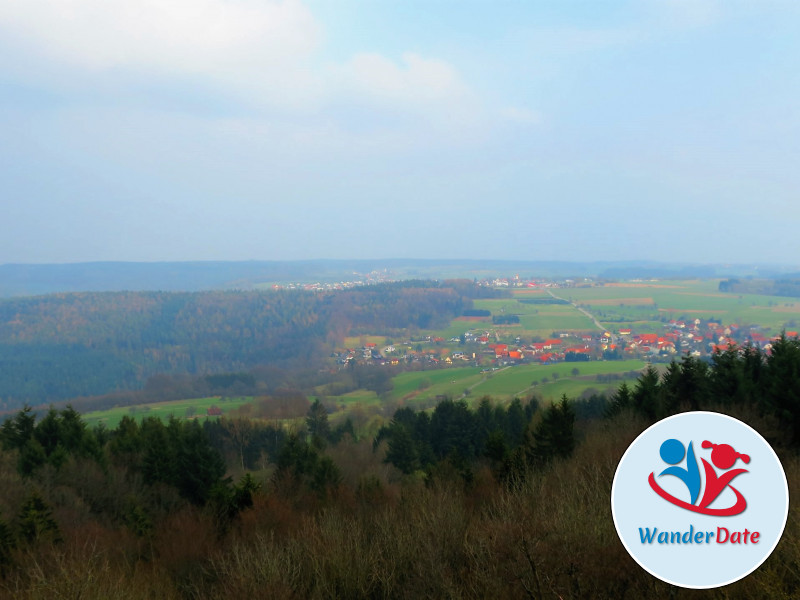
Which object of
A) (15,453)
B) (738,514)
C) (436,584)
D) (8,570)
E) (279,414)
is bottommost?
(279,414)

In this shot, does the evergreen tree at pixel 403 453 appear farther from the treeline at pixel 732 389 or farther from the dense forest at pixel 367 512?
the treeline at pixel 732 389

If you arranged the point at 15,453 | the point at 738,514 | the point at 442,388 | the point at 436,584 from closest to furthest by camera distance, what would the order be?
the point at 738,514
the point at 436,584
the point at 15,453
the point at 442,388

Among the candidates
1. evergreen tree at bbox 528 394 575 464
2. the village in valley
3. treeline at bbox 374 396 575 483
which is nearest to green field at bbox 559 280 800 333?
the village in valley

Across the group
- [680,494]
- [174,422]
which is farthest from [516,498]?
[174,422]

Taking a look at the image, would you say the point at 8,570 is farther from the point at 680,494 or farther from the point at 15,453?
the point at 15,453

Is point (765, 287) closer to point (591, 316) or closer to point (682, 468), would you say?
point (591, 316)

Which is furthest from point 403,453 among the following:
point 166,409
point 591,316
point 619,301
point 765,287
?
point 765,287
